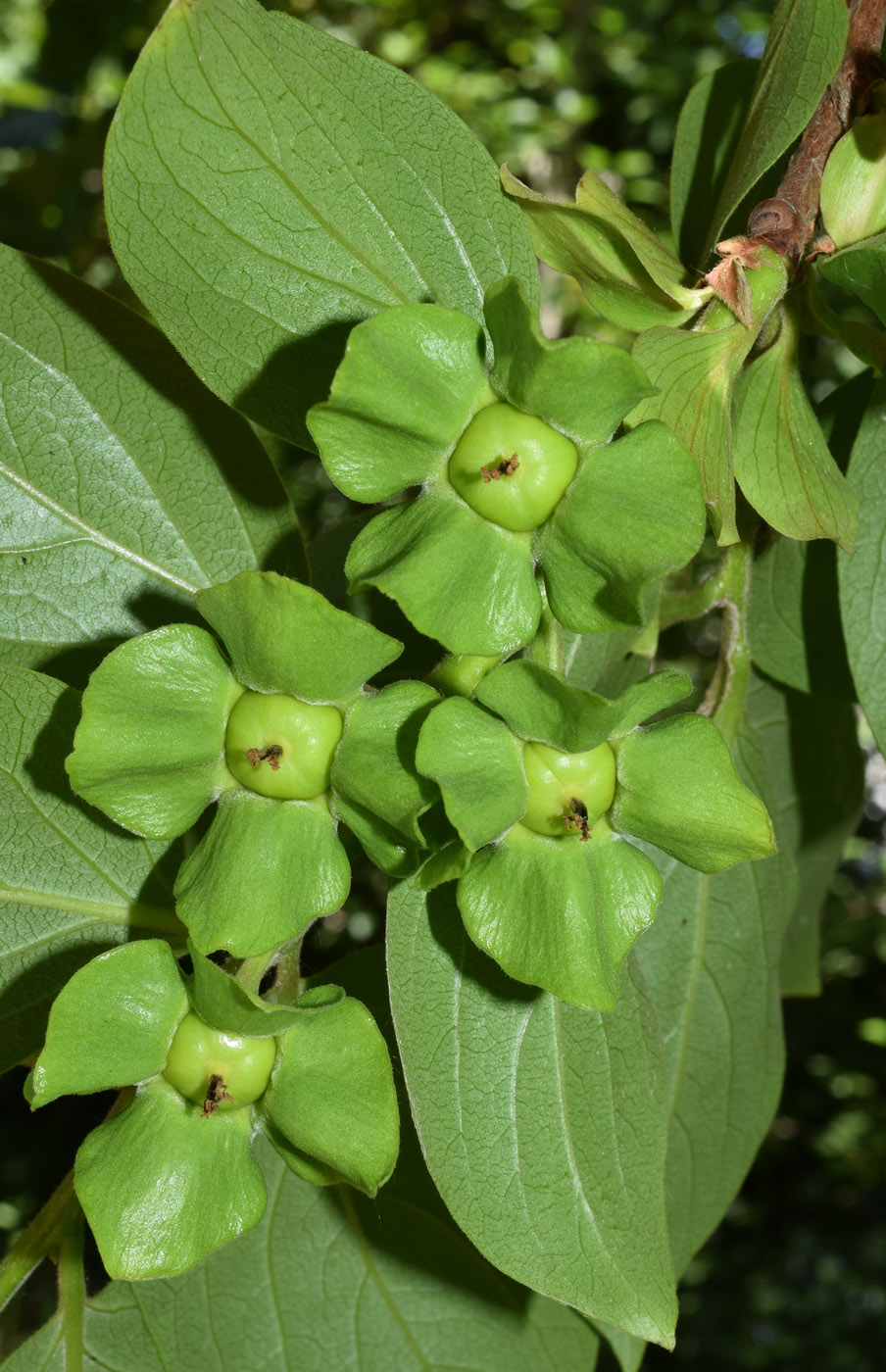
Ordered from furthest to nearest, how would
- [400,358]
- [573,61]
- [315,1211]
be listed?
1. [573,61]
2. [315,1211]
3. [400,358]

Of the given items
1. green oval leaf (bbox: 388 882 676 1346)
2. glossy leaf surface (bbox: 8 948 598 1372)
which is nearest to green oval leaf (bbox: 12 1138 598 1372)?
glossy leaf surface (bbox: 8 948 598 1372)

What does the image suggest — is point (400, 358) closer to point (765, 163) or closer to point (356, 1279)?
point (765, 163)

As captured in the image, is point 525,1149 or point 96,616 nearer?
point 525,1149

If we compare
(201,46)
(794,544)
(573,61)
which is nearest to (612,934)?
(794,544)

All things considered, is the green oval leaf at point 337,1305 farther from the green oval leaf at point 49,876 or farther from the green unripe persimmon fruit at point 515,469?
the green unripe persimmon fruit at point 515,469

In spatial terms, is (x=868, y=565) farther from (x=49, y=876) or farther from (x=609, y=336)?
(x=609, y=336)
